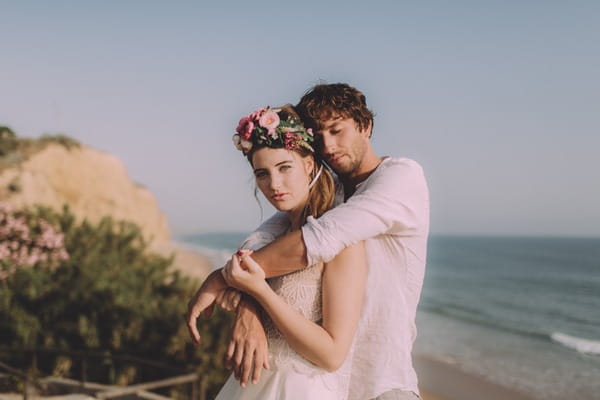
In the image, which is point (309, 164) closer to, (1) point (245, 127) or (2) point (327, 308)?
(1) point (245, 127)

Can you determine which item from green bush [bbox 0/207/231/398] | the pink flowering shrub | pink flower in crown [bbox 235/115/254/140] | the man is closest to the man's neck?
the man

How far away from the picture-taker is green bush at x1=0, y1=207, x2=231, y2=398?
909cm

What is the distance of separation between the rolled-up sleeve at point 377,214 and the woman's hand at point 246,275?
8.7 inches

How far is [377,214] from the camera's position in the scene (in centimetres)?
235

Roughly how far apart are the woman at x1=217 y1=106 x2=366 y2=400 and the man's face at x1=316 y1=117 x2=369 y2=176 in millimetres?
122

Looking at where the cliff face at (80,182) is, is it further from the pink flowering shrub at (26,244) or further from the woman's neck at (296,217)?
the woman's neck at (296,217)

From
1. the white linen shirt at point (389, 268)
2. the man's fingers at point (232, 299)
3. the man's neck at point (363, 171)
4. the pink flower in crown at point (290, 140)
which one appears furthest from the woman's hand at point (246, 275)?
the man's neck at point (363, 171)

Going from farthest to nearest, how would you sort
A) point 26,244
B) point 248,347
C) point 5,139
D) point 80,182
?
point 80,182 → point 5,139 → point 26,244 → point 248,347

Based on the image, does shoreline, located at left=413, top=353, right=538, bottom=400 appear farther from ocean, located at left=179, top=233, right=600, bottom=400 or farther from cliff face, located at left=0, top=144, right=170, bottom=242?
cliff face, located at left=0, top=144, right=170, bottom=242

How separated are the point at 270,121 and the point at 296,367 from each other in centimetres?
108

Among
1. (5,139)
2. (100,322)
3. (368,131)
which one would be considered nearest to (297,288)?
(368,131)

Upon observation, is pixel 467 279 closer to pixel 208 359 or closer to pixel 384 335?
pixel 208 359

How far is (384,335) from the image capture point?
2512 mm

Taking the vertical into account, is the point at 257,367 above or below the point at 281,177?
below
